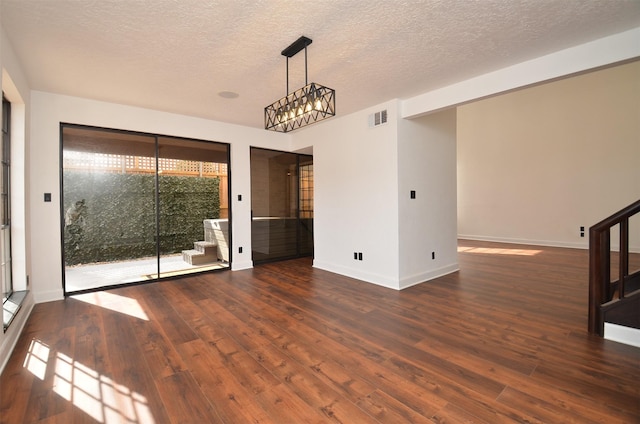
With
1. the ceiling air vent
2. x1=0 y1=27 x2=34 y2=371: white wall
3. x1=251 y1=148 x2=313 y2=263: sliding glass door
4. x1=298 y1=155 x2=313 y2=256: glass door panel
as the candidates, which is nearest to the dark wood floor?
x1=0 y1=27 x2=34 y2=371: white wall

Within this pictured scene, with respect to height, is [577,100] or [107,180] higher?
[577,100]

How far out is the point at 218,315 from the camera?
10.3 feet

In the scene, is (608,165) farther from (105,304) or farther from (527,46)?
(105,304)

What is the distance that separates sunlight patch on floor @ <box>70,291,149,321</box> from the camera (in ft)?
10.7

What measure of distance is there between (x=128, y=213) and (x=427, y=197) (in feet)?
14.4

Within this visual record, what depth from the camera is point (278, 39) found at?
253cm

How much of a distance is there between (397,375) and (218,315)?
1.95 m

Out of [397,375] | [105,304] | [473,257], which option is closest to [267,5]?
[397,375]

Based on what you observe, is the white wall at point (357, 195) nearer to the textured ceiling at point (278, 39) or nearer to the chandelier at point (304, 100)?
the textured ceiling at point (278, 39)

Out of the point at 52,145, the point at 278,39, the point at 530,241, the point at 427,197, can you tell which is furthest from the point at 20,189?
the point at 530,241

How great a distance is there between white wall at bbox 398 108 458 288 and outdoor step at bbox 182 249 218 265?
3.15 m

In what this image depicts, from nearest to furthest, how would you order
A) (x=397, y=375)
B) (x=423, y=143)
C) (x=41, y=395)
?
Answer: (x=41, y=395) < (x=397, y=375) < (x=423, y=143)

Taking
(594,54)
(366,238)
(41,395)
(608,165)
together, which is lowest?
(41,395)

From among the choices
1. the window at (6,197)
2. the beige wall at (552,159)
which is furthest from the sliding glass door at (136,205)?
the beige wall at (552,159)
